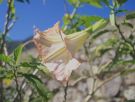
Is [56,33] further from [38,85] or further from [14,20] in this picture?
[14,20]

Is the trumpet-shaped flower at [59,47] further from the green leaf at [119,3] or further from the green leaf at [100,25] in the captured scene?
the green leaf at [119,3]

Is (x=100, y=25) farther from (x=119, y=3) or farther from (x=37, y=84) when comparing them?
(x=37, y=84)

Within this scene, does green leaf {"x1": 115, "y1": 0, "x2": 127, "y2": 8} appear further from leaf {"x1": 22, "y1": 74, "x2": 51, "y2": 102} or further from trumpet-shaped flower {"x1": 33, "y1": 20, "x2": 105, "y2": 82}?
leaf {"x1": 22, "y1": 74, "x2": 51, "y2": 102}

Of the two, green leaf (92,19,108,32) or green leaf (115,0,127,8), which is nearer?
green leaf (92,19,108,32)

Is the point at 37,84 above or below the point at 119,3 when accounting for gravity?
below

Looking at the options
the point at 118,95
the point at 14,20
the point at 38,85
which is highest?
the point at 14,20

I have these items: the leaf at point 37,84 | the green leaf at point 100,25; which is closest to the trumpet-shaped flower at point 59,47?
the green leaf at point 100,25

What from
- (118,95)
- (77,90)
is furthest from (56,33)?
(77,90)

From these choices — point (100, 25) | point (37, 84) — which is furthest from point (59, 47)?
point (37, 84)

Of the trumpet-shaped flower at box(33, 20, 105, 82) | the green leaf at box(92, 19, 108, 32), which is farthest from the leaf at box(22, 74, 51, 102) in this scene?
the green leaf at box(92, 19, 108, 32)
